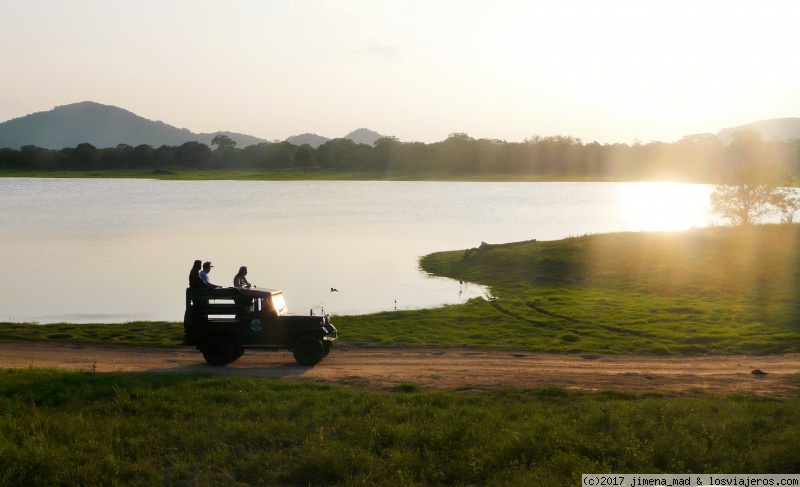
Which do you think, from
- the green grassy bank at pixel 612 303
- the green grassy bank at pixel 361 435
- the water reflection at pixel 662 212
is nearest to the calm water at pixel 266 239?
the water reflection at pixel 662 212

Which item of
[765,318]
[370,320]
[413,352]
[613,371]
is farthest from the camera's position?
[370,320]

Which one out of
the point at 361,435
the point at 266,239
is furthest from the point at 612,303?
the point at 266,239

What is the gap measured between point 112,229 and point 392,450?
227 feet

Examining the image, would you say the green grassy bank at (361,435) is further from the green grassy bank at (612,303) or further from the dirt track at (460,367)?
the green grassy bank at (612,303)

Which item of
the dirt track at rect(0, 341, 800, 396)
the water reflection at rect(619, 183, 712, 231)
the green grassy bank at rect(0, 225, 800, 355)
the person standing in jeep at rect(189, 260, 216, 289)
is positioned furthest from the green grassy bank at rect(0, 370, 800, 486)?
the water reflection at rect(619, 183, 712, 231)

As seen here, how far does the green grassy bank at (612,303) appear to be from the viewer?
89.1 feet

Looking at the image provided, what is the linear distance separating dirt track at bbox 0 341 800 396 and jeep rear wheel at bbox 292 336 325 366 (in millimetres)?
304

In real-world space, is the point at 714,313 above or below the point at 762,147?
below

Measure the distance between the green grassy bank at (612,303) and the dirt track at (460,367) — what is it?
1752 mm

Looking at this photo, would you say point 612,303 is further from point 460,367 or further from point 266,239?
point 266,239

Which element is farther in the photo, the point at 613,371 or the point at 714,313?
the point at 714,313

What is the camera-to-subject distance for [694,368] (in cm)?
2220

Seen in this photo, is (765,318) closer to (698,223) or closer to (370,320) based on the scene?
(370,320)

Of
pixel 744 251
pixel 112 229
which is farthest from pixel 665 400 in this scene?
pixel 112 229
